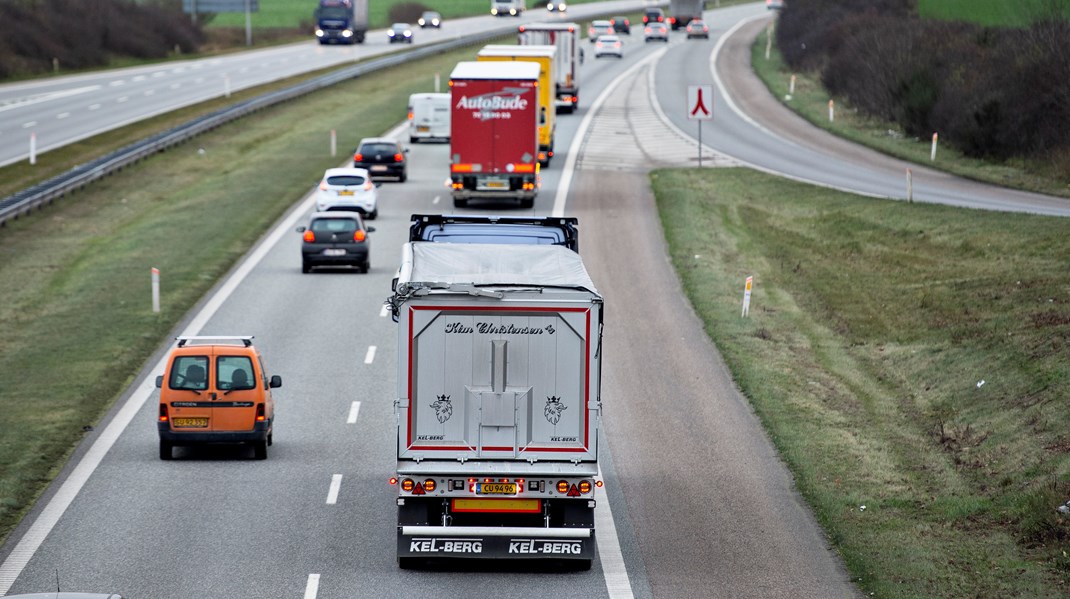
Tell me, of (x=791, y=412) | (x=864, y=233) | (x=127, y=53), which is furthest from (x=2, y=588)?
(x=127, y=53)

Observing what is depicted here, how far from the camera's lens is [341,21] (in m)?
112

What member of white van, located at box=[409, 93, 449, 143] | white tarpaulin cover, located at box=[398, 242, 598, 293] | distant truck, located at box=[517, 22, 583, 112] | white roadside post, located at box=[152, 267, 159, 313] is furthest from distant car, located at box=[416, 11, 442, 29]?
white tarpaulin cover, located at box=[398, 242, 598, 293]

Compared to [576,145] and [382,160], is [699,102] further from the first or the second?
[576,145]

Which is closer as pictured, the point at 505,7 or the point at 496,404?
the point at 496,404

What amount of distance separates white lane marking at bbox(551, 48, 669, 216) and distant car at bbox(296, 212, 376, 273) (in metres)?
9.18

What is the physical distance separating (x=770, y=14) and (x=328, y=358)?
119 metres

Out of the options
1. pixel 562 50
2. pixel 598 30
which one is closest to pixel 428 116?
pixel 562 50

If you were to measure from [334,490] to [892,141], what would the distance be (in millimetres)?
45380

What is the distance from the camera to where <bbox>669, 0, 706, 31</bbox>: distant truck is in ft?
410

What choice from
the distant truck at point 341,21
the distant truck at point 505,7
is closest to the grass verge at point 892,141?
the distant truck at point 341,21

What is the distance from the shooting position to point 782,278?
37.8 metres

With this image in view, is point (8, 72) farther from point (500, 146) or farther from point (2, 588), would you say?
point (2, 588)

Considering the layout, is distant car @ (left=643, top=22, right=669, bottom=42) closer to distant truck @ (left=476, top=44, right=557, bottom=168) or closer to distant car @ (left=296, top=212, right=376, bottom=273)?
distant truck @ (left=476, top=44, right=557, bottom=168)

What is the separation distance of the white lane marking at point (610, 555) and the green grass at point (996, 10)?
37160mm
